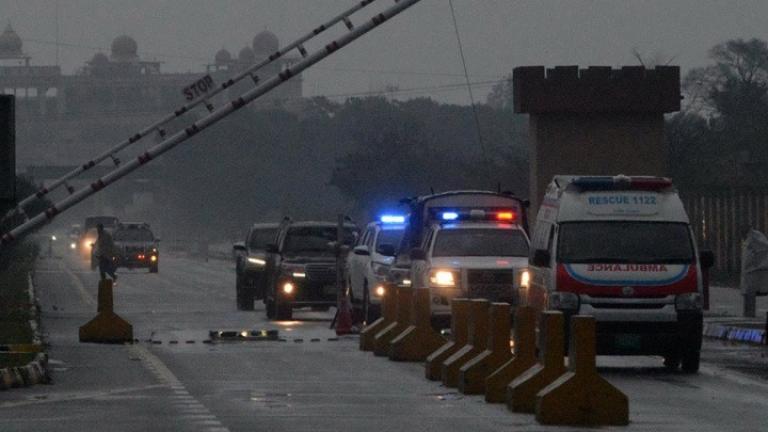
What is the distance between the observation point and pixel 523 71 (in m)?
45.1

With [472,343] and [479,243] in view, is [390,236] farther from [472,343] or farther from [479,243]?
[472,343]

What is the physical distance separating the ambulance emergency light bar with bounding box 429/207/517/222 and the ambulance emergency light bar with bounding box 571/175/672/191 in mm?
7156

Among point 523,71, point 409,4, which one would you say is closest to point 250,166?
point 523,71

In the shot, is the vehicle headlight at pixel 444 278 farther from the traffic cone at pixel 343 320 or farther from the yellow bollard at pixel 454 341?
the yellow bollard at pixel 454 341

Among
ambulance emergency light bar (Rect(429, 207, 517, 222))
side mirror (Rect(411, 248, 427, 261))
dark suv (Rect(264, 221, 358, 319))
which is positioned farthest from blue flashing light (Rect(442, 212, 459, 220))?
dark suv (Rect(264, 221, 358, 319))

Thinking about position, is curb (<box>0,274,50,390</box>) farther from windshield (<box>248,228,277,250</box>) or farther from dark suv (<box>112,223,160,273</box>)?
dark suv (<box>112,223,160,273</box>)

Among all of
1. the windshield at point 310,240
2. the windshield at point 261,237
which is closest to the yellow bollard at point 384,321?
the windshield at point 310,240

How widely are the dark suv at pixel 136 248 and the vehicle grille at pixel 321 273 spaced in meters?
37.5

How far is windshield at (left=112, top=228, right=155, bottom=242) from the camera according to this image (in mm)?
75875

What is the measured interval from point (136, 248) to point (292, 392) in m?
56.4

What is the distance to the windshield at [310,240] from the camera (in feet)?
130

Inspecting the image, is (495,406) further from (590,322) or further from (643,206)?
(643,206)

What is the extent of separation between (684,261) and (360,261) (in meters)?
12.0

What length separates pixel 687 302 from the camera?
23922 mm
